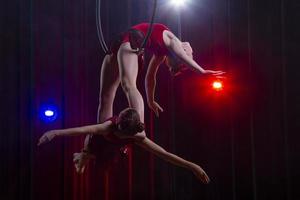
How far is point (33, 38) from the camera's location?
4207mm

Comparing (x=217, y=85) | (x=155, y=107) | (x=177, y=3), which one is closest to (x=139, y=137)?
(x=155, y=107)

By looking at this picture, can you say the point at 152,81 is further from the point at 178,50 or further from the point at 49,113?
the point at 49,113

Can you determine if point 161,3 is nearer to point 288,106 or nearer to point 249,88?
point 249,88

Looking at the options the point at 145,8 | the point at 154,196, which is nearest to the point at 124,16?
the point at 145,8

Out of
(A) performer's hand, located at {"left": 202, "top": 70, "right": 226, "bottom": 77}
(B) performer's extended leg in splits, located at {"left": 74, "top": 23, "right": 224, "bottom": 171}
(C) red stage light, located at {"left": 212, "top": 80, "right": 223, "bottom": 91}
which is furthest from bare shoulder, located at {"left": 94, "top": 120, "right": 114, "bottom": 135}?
(C) red stage light, located at {"left": 212, "top": 80, "right": 223, "bottom": 91}

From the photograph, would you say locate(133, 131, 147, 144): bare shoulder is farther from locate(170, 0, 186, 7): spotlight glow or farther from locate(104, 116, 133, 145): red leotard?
locate(170, 0, 186, 7): spotlight glow

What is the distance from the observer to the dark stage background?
411cm

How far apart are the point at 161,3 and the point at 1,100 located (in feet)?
5.11

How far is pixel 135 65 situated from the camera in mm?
3936

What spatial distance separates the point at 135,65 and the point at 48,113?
827 mm

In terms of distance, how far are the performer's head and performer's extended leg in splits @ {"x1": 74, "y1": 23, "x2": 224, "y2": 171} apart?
3.7 inches

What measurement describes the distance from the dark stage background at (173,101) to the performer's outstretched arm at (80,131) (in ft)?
1.21

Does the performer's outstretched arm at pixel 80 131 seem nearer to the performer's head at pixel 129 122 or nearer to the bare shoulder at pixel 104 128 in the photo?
the bare shoulder at pixel 104 128

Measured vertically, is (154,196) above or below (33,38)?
below
